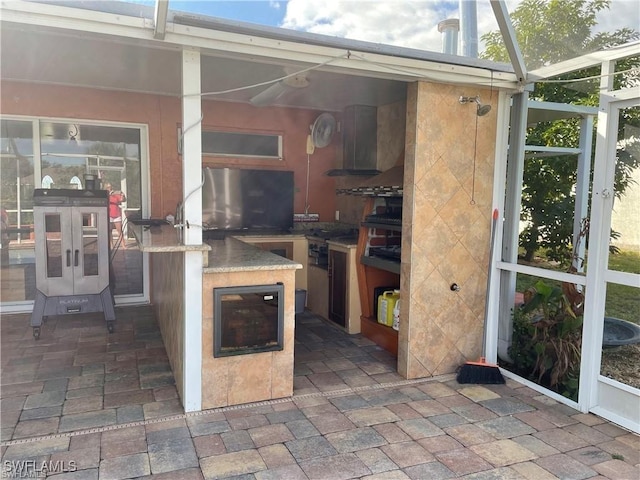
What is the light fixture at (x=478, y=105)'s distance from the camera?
10.7 ft

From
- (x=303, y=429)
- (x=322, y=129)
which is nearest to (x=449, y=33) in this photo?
(x=322, y=129)

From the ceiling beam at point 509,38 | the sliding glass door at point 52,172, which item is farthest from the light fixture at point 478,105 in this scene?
the sliding glass door at point 52,172

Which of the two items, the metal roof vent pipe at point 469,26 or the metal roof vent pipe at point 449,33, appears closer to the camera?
the metal roof vent pipe at point 469,26

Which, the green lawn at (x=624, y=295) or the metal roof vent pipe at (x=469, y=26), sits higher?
the metal roof vent pipe at (x=469, y=26)

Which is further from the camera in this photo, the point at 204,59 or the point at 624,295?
the point at 204,59

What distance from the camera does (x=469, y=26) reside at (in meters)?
3.56

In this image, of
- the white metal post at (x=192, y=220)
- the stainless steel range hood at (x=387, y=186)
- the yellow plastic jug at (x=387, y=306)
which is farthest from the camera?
the yellow plastic jug at (x=387, y=306)

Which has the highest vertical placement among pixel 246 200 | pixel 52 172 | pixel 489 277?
pixel 52 172

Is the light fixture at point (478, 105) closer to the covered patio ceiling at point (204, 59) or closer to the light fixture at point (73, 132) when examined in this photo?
the covered patio ceiling at point (204, 59)

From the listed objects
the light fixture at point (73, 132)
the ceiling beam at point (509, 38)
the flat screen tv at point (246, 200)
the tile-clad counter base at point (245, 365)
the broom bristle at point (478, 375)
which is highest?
the ceiling beam at point (509, 38)

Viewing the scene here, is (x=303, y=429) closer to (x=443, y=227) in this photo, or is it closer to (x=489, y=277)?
(x=443, y=227)

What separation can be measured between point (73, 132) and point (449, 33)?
4.03m

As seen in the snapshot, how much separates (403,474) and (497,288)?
1.93 meters

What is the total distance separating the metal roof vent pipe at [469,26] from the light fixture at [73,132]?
161 inches
